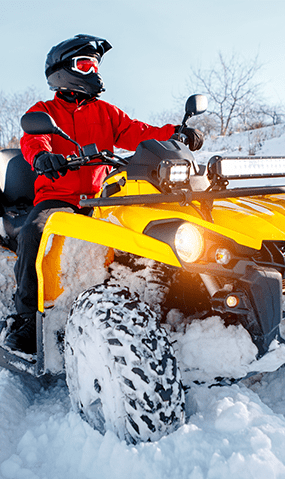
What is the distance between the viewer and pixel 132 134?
286 cm

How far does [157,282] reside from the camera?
1.75 m

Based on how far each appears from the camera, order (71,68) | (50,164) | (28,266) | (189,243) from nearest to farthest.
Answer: (189,243) < (50,164) < (28,266) < (71,68)

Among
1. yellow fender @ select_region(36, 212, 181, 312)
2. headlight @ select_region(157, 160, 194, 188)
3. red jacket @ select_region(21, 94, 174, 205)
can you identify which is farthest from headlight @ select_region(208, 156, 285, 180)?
red jacket @ select_region(21, 94, 174, 205)

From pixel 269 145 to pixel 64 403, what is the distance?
42.1 feet

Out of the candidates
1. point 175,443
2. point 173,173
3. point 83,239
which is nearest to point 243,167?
point 173,173

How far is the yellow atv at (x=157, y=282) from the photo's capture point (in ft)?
4.32

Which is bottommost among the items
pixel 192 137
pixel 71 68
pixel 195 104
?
pixel 192 137

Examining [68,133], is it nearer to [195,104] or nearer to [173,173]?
[195,104]

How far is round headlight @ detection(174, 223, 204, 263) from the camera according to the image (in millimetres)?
1412

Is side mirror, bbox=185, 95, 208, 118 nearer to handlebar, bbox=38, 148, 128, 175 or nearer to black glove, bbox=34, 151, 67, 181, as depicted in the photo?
handlebar, bbox=38, 148, 128, 175

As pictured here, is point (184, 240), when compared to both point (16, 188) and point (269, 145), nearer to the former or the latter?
point (16, 188)

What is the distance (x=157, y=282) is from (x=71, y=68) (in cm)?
161

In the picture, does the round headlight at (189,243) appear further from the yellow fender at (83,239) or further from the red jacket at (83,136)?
the red jacket at (83,136)

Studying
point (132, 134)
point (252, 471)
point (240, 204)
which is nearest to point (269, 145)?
point (132, 134)
